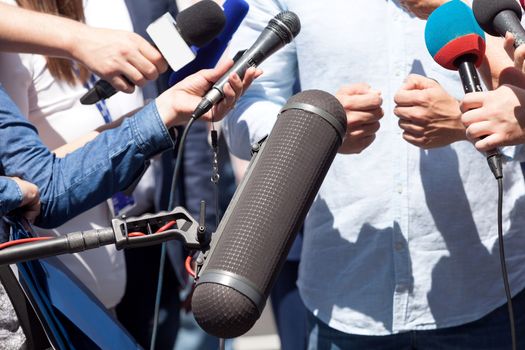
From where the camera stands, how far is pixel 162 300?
10.6ft

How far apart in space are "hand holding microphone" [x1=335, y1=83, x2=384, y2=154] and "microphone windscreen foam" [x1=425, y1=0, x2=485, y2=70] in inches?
7.6

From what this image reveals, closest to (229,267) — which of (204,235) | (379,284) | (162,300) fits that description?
(204,235)

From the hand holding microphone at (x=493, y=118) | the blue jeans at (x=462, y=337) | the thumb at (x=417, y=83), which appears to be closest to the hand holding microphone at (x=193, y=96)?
the thumb at (x=417, y=83)

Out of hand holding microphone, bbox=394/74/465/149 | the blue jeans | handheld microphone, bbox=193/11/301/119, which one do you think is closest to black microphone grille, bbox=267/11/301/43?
handheld microphone, bbox=193/11/301/119

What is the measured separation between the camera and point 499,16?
170 centimetres

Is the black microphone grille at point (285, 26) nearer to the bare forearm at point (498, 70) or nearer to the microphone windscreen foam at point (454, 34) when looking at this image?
the microphone windscreen foam at point (454, 34)

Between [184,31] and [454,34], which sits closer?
[454,34]

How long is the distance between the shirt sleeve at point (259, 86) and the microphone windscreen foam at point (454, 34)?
514 millimetres

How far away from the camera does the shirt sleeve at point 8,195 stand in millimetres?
1813

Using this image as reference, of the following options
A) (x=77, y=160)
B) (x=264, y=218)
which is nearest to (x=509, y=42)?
(x=264, y=218)

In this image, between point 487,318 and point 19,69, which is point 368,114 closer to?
point 487,318

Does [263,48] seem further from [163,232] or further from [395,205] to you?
[163,232]

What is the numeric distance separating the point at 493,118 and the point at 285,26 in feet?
1.53

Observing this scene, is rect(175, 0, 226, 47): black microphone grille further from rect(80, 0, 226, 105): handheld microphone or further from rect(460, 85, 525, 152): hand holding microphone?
rect(460, 85, 525, 152): hand holding microphone
